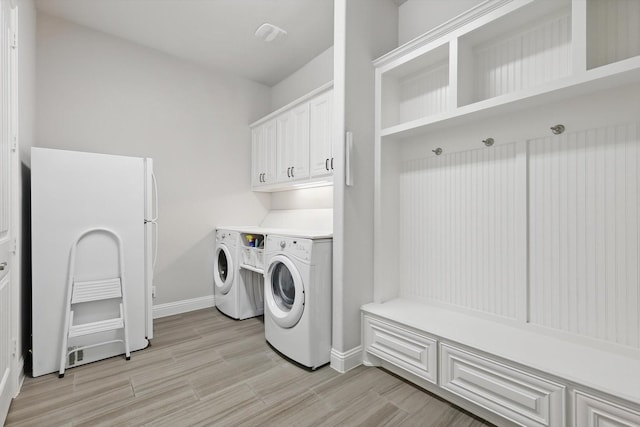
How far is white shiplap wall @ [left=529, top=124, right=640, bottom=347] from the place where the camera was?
1463mm

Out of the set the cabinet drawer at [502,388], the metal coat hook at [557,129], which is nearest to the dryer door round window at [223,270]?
the cabinet drawer at [502,388]

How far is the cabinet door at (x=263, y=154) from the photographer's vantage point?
351cm

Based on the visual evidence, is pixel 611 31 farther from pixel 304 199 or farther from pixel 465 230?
pixel 304 199

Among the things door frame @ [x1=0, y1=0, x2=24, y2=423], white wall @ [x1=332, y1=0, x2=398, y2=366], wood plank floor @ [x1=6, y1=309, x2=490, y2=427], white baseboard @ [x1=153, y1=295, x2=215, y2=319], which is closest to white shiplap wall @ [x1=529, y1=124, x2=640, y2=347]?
wood plank floor @ [x1=6, y1=309, x2=490, y2=427]

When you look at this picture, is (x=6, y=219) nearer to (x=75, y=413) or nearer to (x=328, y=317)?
(x=75, y=413)

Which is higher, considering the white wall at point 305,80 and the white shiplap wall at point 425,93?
the white wall at point 305,80

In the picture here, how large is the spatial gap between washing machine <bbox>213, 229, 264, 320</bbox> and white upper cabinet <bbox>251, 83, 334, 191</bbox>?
2.73 ft

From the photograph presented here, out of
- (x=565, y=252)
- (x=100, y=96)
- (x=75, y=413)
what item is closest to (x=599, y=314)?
(x=565, y=252)

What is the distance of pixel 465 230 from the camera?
→ 2078 millimetres

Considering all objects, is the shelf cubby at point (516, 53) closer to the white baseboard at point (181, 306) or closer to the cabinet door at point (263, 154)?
the cabinet door at point (263, 154)

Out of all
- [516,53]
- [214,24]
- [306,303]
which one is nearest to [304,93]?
[214,24]

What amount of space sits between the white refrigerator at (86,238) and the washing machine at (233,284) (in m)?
0.81

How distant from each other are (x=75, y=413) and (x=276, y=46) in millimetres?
3344

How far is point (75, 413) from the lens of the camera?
1.65m
